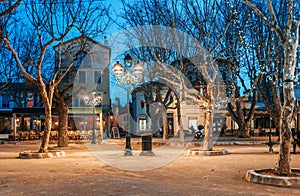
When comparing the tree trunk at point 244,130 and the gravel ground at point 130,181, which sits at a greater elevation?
the tree trunk at point 244,130

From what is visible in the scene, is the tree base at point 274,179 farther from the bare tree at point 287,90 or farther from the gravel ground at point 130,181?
the bare tree at point 287,90

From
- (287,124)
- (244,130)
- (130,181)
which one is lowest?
(130,181)

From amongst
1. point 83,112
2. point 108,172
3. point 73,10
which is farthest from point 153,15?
point 83,112

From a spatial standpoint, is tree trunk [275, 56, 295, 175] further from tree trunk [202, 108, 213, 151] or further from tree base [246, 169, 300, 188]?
tree trunk [202, 108, 213, 151]

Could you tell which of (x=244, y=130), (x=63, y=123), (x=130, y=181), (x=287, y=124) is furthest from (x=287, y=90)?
(x=244, y=130)

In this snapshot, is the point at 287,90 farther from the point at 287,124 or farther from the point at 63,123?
the point at 63,123

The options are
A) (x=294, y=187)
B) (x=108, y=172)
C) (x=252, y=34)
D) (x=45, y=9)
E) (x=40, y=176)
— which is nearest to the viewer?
(x=294, y=187)

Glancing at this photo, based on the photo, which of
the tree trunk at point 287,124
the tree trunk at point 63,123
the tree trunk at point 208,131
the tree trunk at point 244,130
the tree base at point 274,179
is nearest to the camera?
the tree base at point 274,179

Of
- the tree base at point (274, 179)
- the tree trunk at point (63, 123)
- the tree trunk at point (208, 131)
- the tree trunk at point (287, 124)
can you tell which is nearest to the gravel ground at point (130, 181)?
the tree base at point (274, 179)

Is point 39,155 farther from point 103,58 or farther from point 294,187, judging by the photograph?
point 103,58

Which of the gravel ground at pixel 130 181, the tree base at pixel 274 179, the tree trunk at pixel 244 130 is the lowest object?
the gravel ground at pixel 130 181

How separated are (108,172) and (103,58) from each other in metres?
35.4

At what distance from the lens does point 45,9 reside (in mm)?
17859

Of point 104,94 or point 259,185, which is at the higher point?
point 104,94
